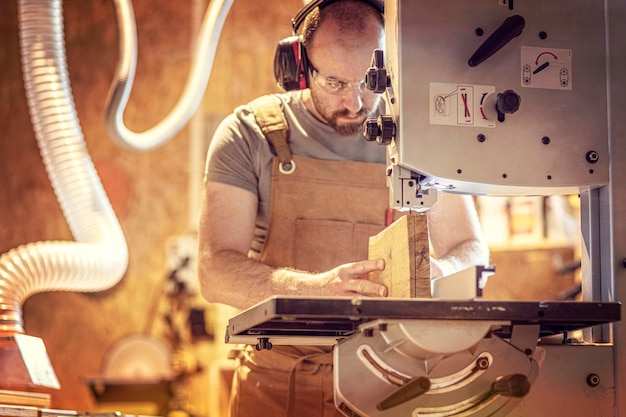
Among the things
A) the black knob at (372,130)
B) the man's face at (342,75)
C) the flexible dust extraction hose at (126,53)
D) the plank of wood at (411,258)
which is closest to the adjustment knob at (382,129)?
the black knob at (372,130)

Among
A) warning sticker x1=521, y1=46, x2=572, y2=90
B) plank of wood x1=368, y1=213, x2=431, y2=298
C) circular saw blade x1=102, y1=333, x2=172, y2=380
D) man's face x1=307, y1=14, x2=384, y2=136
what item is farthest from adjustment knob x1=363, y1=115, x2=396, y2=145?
circular saw blade x1=102, y1=333, x2=172, y2=380

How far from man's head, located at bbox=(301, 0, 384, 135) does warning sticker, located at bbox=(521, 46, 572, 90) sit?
0.68m

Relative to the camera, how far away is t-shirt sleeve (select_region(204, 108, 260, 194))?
236 centimetres

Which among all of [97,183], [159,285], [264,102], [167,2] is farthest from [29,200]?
[264,102]

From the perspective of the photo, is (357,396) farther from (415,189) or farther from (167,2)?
(167,2)

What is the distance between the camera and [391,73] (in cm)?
172

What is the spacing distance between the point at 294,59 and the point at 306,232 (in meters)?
0.49

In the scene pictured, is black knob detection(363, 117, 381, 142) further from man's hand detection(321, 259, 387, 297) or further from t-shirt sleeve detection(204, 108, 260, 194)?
t-shirt sleeve detection(204, 108, 260, 194)

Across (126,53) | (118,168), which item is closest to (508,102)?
(126,53)

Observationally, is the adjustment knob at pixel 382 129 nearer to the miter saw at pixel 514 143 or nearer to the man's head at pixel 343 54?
the miter saw at pixel 514 143

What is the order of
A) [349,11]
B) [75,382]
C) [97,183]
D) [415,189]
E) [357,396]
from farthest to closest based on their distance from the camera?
[75,382] < [97,183] < [349,11] < [415,189] < [357,396]

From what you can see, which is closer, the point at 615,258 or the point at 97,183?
the point at 615,258

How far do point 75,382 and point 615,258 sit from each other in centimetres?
459

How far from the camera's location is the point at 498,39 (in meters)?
1.66
